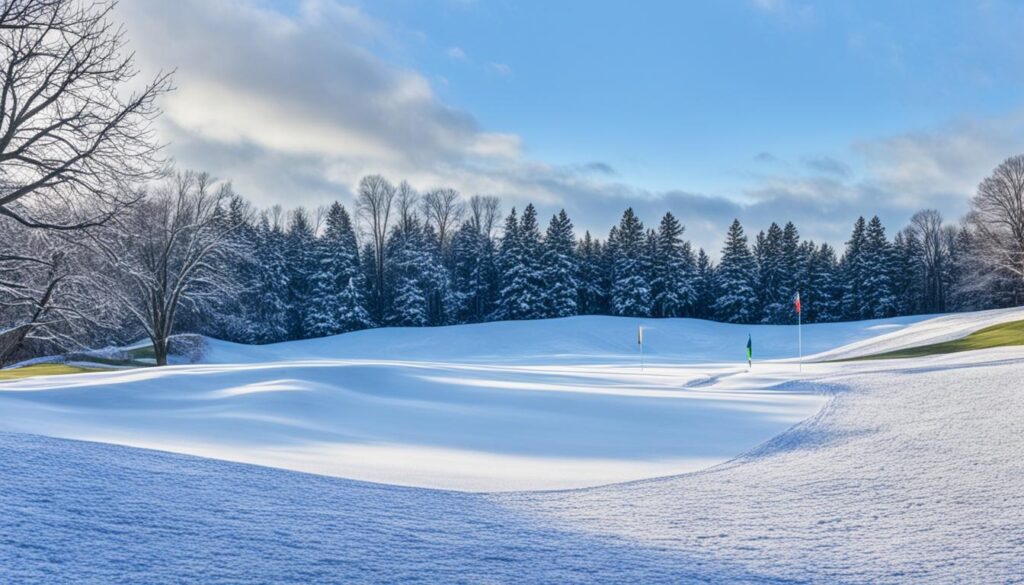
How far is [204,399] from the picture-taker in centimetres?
1145

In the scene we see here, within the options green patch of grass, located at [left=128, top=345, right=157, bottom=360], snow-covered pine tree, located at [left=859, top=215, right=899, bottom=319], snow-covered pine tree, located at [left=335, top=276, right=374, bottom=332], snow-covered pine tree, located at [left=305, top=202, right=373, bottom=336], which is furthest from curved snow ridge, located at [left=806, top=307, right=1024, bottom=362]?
snow-covered pine tree, located at [left=305, top=202, right=373, bottom=336]

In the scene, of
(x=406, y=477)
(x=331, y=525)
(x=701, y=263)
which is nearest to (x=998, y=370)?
(x=406, y=477)

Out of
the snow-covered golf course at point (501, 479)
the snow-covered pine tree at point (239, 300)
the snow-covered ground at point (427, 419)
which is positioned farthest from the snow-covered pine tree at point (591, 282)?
the snow-covered golf course at point (501, 479)

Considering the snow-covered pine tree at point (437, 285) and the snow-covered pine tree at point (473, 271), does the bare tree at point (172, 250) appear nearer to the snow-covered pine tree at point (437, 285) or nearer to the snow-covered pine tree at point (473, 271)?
the snow-covered pine tree at point (437, 285)

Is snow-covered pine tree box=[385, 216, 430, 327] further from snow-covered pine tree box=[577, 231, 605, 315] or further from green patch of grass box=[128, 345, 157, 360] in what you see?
green patch of grass box=[128, 345, 157, 360]

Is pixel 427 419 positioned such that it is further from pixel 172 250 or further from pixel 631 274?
pixel 631 274

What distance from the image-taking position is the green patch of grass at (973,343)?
23.6 m

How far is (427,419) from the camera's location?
1069cm

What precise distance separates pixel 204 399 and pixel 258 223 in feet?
160

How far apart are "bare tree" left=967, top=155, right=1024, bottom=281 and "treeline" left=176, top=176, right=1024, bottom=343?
7551 mm

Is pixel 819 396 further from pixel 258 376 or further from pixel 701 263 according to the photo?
pixel 701 263

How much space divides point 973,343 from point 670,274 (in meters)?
32.5

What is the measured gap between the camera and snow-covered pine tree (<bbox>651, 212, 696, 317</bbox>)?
5678 centimetres

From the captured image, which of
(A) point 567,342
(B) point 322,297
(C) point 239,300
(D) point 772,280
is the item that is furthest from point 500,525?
(D) point 772,280
